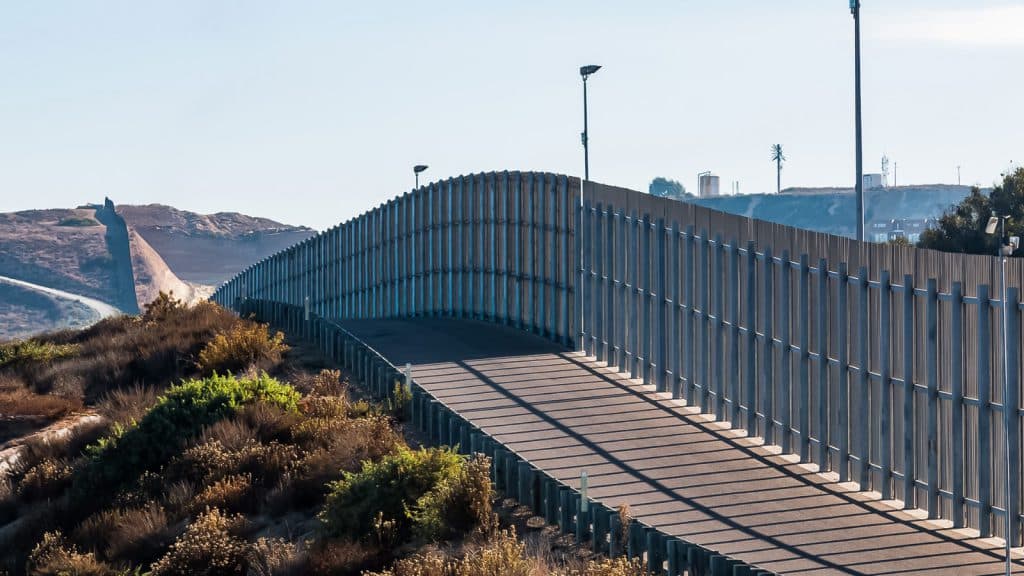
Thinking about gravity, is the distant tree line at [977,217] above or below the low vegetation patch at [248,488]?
above

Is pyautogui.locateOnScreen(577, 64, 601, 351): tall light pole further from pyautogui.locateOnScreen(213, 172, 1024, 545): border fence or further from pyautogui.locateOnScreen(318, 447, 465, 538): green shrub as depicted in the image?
pyautogui.locateOnScreen(318, 447, 465, 538): green shrub

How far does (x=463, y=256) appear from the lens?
127ft

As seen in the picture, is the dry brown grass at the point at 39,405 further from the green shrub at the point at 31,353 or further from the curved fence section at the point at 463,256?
the curved fence section at the point at 463,256

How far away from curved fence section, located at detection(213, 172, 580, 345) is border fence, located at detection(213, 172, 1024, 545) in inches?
3.1

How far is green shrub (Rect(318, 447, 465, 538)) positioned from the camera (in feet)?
57.5

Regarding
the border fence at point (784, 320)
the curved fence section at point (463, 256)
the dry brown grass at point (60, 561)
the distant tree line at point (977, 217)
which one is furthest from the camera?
the distant tree line at point (977, 217)

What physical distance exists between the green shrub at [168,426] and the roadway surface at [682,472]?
10.0 ft

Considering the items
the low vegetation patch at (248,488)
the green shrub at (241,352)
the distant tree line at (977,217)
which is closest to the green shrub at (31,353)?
the low vegetation patch at (248,488)

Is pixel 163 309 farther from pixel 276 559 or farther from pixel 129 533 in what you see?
pixel 276 559

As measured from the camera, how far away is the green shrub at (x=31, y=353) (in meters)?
36.5

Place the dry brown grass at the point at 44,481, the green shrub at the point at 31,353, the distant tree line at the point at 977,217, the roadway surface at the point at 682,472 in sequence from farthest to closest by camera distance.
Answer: the distant tree line at the point at 977,217 < the green shrub at the point at 31,353 < the dry brown grass at the point at 44,481 < the roadway surface at the point at 682,472

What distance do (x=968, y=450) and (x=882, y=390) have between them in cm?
185

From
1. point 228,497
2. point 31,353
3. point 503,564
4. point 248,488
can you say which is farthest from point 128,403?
point 503,564

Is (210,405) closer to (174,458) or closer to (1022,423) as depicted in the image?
(174,458)
